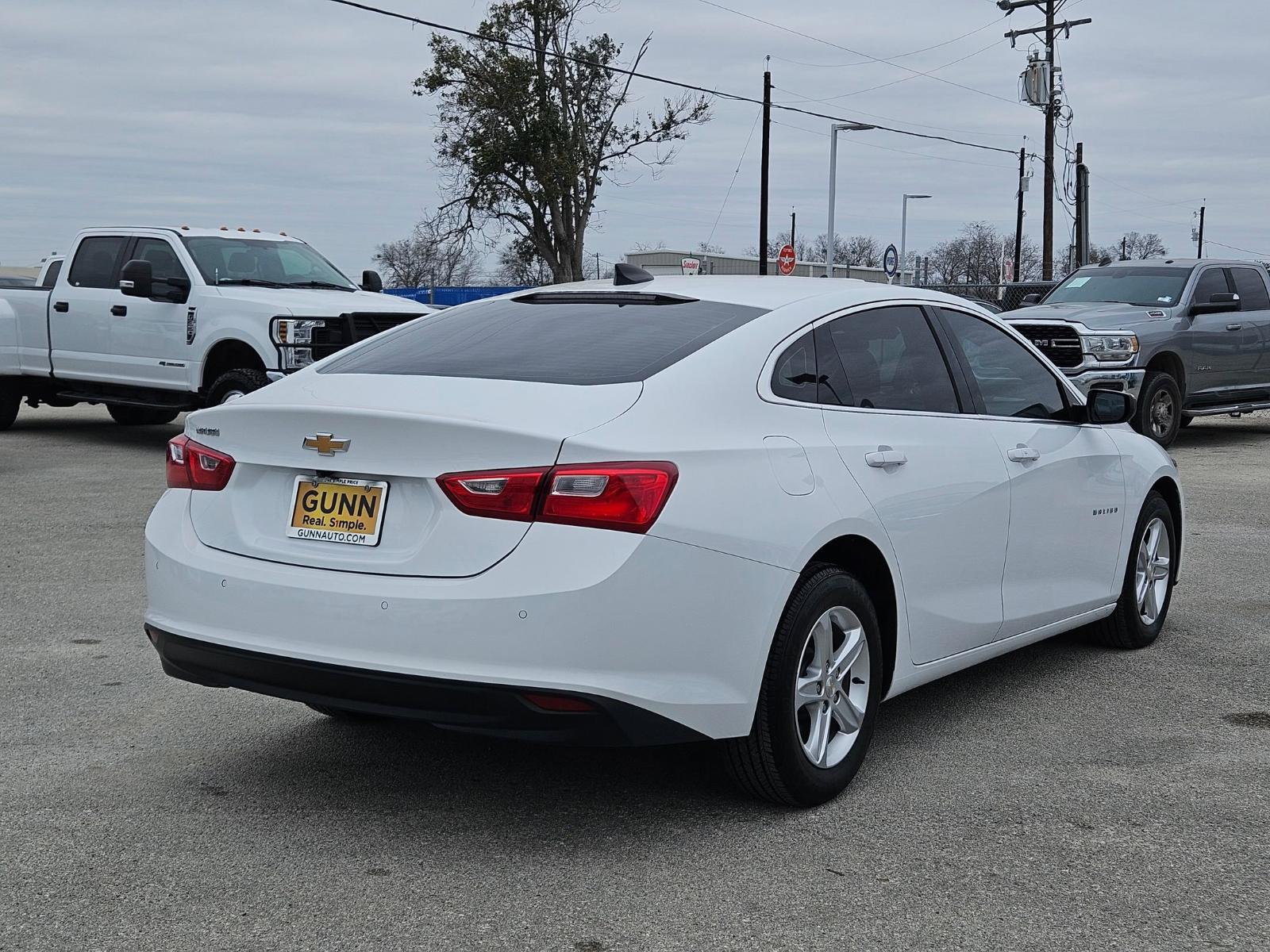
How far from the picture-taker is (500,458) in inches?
150

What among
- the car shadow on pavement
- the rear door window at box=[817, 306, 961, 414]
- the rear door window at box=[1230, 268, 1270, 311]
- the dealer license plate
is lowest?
the car shadow on pavement

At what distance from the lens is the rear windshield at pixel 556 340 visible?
14.2ft

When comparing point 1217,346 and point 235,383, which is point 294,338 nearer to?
point 235,383

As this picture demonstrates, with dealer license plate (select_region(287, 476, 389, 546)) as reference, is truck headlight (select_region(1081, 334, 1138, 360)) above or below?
above

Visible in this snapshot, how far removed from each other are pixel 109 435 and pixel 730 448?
13.9 m

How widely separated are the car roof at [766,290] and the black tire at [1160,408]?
10758mm

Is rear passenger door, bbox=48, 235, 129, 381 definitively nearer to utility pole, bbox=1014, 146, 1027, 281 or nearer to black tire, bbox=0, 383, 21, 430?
black tire, bbox=0, 383, 21, 430

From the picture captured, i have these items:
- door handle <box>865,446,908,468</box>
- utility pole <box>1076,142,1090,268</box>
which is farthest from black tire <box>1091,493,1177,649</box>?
utility pole <box>1076,142,1090,268</box>

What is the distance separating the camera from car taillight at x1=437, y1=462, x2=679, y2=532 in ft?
12.3

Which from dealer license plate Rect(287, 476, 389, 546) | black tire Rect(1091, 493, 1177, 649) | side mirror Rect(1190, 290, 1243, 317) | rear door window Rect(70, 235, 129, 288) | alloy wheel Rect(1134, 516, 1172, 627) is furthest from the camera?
side mirror Rect(1190, 290, 1243, 317)

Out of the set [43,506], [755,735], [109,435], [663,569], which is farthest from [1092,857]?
[109,435]

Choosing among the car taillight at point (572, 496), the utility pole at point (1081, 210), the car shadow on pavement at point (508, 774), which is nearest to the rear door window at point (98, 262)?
the car shadow on pavement at point (508, 774)

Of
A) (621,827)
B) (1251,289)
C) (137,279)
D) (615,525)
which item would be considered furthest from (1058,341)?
(615,525)

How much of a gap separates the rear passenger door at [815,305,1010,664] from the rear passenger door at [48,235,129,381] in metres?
11.2
